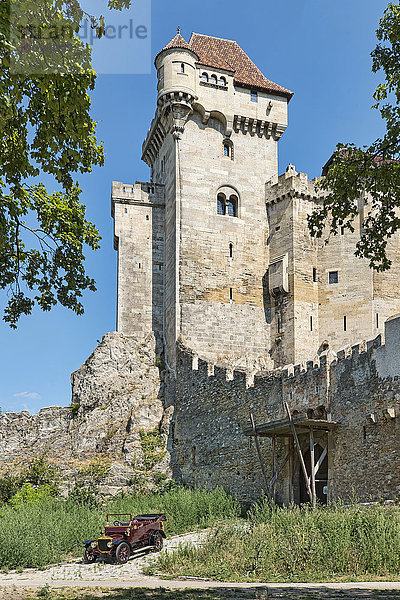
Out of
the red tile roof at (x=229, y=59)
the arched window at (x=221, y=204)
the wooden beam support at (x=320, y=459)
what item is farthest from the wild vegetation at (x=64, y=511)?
the red tile roof at (x=229, y=59)

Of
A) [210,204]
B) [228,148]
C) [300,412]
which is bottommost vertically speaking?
[300,412]

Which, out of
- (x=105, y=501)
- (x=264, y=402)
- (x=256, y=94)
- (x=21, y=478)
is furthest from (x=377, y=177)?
(x=256, y=94)

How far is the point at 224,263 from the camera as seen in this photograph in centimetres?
3244

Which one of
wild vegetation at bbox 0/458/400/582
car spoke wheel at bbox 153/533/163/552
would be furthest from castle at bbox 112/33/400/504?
car spoke wheel at bbox 153/533/163/552

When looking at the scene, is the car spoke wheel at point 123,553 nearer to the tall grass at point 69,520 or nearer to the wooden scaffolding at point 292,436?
the tall grass at point 69,520

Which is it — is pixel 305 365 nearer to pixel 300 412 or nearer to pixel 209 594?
pixel 300 412

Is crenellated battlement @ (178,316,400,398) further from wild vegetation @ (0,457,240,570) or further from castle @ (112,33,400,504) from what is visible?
wild vegetation @ (0,457,240,570)

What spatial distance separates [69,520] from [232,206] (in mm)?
18521

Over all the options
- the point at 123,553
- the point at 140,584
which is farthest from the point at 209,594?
the point at 123,553

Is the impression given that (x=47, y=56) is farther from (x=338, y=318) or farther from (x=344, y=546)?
(x=338, y=318)

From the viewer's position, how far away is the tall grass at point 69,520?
16.4 meters

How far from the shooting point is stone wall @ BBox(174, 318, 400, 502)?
17672 mm

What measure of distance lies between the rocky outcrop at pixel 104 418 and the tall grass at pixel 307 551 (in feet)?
43.1

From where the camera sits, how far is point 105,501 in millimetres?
25750
